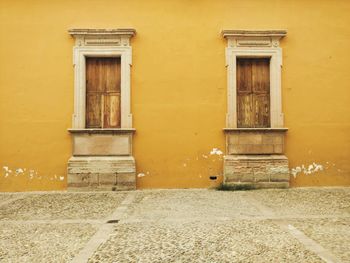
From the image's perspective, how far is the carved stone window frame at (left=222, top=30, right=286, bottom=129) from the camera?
7.74m

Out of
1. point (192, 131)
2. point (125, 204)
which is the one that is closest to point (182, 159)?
point (192, 131)

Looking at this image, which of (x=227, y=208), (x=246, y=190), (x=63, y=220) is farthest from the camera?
(x=246, y=190)

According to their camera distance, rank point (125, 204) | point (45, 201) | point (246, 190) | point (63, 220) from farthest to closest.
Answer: point (246, 190) → point (45, 201) → point (125, 204) → point (63, 220)

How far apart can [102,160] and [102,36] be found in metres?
2.78

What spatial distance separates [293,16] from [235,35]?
4.86 feet

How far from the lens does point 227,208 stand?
5645 mm

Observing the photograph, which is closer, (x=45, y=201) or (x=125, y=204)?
(x=125, y=204)

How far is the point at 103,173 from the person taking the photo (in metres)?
7.54

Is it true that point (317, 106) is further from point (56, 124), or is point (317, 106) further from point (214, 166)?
point (56, 124)

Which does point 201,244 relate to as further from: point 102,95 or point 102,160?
point 102,95

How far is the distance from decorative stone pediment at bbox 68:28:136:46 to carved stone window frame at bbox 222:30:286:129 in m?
2.20

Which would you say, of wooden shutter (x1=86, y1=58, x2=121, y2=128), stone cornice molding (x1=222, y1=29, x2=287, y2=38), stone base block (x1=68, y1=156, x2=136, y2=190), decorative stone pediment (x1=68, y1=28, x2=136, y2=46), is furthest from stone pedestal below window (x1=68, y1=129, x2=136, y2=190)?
stone cornice molding (x1=222, y1=29, x2=287, y2=38)

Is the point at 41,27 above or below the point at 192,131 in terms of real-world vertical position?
above

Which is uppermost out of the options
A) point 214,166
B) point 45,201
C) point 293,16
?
point 293,16
